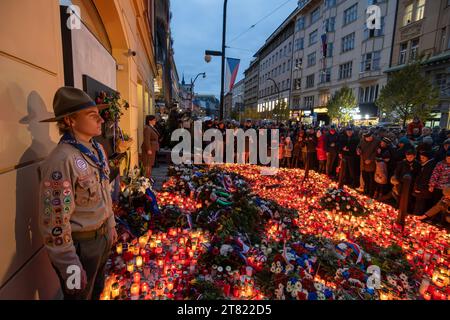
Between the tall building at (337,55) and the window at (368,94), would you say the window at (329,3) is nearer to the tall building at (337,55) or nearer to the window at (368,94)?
the tall building at (337,55)

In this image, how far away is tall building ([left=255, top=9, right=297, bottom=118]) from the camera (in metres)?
53.7

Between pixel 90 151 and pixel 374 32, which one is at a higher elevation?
pixel 374 32

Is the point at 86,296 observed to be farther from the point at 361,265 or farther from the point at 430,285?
the point at 430,285

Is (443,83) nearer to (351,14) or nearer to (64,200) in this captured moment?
(351,14)

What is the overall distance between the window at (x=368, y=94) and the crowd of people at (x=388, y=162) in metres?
22.9

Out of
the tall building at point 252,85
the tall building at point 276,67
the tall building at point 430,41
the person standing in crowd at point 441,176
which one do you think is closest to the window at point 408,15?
the tall building at point 430,41

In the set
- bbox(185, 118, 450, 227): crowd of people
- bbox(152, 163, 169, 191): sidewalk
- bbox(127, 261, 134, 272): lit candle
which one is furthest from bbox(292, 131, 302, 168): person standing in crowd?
bbox(127, 261, 134, 272): lit candle

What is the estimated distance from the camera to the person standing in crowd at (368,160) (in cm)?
768

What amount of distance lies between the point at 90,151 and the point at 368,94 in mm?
36268

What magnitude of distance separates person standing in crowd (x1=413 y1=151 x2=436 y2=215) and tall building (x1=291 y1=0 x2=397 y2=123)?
25920 mm

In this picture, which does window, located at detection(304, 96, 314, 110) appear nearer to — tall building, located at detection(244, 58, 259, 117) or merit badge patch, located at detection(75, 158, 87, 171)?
tall building, located at detection(244, 58, 259, 117)

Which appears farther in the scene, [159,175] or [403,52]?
[403,52]

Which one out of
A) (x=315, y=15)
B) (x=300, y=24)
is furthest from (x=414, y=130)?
(x=300, y=24)

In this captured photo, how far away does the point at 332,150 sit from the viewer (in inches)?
395
